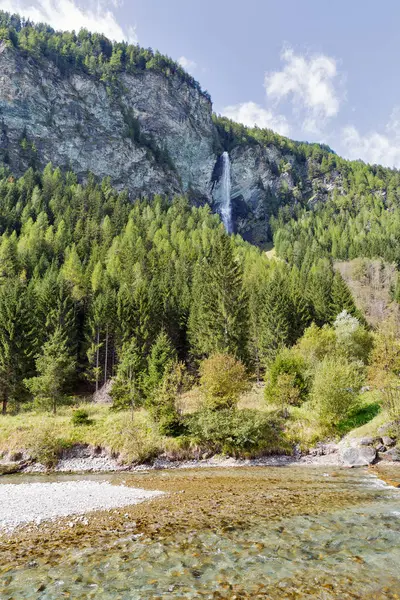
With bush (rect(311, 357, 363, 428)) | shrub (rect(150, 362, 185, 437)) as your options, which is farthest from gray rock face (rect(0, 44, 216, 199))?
bush (rect(311, 357, 363, 428))

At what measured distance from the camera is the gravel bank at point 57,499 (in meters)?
16.4

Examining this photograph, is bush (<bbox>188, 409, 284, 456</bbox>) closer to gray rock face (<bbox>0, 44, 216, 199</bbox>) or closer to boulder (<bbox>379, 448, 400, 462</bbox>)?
boulder (<bbox>379, 448, 400, 462</bbox>)

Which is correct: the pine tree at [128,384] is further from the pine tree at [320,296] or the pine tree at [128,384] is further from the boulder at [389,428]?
the pine tree at [320,296]

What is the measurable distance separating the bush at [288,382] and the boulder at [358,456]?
1041 cm

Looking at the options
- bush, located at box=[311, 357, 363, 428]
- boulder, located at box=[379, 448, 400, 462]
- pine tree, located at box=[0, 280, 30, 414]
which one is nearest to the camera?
boulder, located at box=[379, 448, 400, 462]

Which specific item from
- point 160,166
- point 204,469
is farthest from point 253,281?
point 160,166

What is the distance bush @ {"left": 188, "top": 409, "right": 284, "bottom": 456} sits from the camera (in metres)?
33.5

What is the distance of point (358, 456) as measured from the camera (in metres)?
29.7

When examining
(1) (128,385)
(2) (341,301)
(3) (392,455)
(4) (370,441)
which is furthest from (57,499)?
(2) (341,301)

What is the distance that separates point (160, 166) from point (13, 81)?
82.4 meters

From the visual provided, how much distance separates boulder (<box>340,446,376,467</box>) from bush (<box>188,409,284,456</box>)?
6411 millimetres

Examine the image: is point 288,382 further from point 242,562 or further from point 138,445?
point 242,562

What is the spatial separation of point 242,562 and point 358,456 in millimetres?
23980

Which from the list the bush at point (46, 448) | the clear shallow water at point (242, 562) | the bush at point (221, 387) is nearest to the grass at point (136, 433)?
the bush at point (46, 448)
